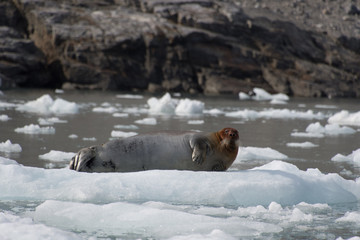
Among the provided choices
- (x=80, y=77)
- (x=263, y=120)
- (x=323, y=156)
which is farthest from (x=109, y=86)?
(x=323, y=156)

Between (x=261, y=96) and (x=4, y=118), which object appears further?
(x=261, y=96)

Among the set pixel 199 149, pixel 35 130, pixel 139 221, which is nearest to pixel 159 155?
pixel 199 149

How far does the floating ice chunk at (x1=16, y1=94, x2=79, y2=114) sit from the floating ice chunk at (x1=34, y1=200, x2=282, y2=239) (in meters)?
9.30

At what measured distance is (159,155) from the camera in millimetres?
5164

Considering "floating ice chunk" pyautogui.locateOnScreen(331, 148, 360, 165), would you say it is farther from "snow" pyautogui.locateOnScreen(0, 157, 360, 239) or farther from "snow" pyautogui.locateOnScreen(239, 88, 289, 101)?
"snow" pyautogui.locateOnScreen(239, 88, 289, 101)

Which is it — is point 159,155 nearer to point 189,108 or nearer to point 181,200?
point 181,200

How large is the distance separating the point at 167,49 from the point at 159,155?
19.6 meters

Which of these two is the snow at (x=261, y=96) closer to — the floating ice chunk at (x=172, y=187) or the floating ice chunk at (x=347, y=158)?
the floating ice chunk at (x=347, y=158)

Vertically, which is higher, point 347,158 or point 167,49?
point 167,49

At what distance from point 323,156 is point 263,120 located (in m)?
5.37

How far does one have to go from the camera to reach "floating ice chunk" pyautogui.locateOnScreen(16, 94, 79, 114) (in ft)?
42.3

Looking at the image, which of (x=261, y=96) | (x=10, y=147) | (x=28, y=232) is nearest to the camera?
(x=28, y=232)

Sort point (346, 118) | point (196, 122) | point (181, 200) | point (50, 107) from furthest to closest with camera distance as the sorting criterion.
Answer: point (50, 107) < point (346, 118) < point (196, 122) < point (181, 200)

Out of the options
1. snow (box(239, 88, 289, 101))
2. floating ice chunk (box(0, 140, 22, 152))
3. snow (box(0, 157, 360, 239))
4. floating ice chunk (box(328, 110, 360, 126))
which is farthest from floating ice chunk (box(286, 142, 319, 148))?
snow (box(239, 88, 289, 101))
